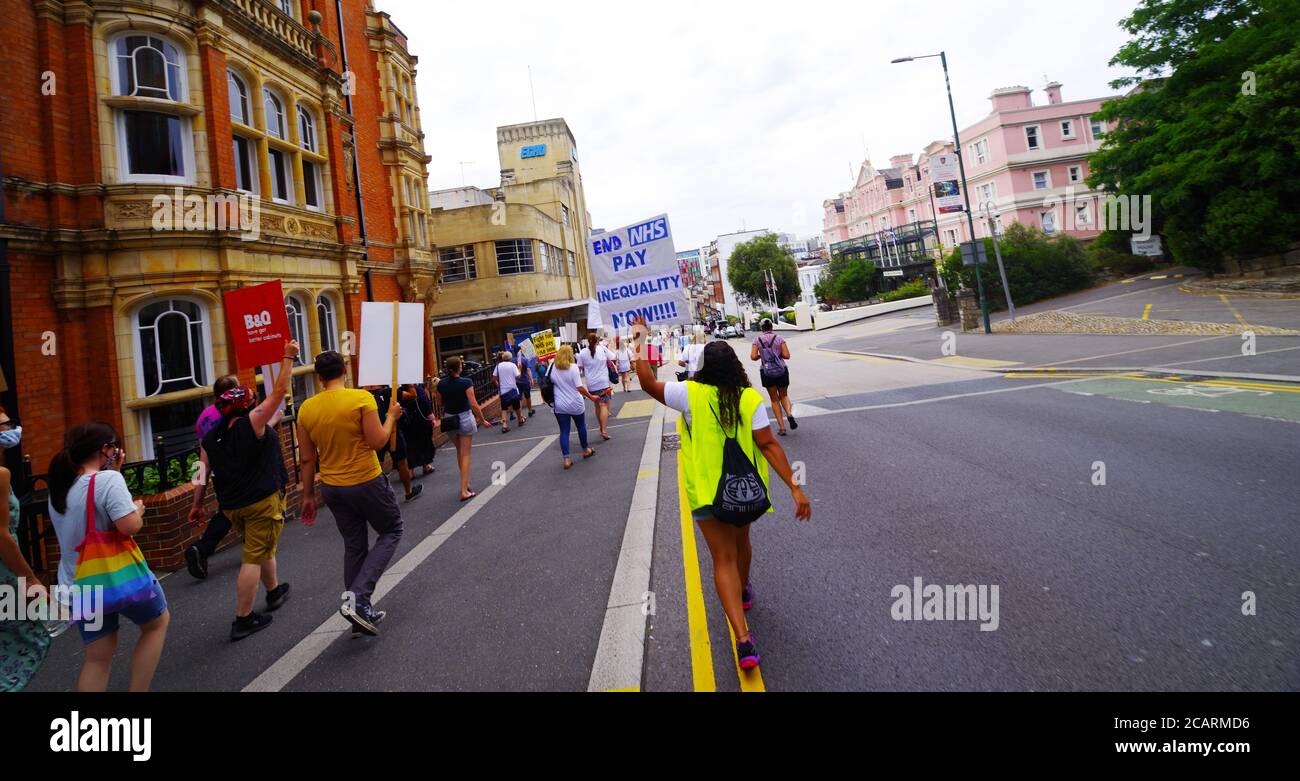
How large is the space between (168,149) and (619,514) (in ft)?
31.8

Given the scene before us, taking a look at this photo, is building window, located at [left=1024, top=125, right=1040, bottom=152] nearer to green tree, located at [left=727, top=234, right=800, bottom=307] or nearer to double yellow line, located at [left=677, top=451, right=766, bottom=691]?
green tree, located at [left=727, top=234, right=800, bottom=307]

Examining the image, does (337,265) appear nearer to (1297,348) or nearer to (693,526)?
(693,526)

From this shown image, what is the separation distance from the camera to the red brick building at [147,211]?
7.78m

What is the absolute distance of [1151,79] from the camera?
80.5 ft

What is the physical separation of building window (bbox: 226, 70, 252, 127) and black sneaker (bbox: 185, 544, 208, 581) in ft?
28.2

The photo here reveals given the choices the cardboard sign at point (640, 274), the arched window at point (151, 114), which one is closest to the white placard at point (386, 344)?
the cardboard sign at point (640, 274)

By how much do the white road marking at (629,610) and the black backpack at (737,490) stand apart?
0.93 meters

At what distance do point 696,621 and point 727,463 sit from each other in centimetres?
112

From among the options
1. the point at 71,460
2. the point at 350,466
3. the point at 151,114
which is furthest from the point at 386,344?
the point at 151,114

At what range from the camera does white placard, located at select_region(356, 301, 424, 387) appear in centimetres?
463

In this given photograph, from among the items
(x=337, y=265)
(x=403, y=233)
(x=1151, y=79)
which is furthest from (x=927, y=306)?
(x=337, y=265)

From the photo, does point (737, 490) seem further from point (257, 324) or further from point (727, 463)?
point (257, 324)

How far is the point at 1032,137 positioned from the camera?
43781 mm
